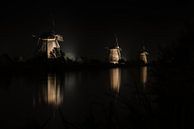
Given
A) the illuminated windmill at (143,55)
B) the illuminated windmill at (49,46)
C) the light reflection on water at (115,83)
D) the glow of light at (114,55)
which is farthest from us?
the illuminated windmill at (143,55)

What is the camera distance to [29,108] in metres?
16.7

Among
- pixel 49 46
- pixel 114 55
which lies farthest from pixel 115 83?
pixel 114 55

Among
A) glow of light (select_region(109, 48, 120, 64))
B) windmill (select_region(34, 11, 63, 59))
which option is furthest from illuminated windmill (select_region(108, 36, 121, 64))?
windmill (select_region(34, 11, 63, 59))

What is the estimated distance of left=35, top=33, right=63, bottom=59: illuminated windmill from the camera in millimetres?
50469

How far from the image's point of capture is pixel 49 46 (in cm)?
5241

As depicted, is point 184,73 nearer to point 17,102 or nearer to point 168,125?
point 168,125

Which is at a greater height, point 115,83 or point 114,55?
point 114,55

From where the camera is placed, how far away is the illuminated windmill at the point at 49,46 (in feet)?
166

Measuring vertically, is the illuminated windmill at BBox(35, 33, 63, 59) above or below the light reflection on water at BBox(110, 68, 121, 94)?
above

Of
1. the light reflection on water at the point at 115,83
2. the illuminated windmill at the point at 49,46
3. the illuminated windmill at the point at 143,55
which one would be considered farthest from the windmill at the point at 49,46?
the illuminated windmill at the point at 143,55

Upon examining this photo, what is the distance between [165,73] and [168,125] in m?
0.90

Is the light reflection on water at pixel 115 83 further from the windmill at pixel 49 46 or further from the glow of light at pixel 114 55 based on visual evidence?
the glow of light at pixel 114 55

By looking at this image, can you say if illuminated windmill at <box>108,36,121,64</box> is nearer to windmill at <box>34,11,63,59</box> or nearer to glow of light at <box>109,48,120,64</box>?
glow of light at <box>109,48,120,64</box>

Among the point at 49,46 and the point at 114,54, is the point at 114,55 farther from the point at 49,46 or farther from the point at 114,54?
the point at 49,46
